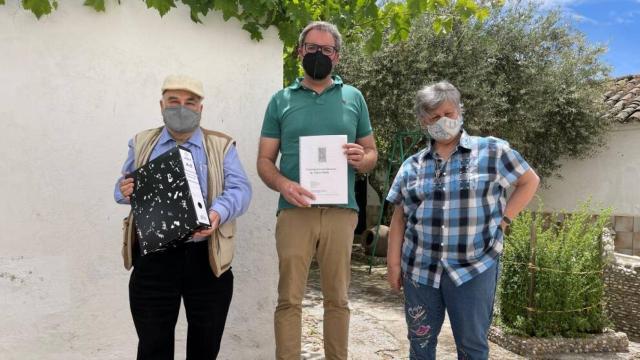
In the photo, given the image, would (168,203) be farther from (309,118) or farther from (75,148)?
(75,148)

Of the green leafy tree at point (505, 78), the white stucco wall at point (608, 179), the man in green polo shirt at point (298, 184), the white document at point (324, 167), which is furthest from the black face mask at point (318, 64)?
the white stucco wall at point (608, 179)

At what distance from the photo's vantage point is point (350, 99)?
299 centimetres

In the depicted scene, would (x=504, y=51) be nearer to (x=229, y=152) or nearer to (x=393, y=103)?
(x=393, y=103)

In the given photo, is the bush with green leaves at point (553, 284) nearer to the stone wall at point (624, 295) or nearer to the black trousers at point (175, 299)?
the stone wall at point (624, 295)

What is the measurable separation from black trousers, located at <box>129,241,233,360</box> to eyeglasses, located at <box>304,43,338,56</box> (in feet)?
3.82

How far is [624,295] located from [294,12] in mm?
4681

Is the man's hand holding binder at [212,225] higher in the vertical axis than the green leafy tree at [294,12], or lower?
lower

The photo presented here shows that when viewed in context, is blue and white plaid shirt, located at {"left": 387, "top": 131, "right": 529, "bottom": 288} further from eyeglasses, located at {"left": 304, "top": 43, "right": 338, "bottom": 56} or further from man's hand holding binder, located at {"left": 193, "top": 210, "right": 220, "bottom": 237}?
man's hand holding binder, located at {"left": 193, "top": 210, "right": 220, "bottom": 237}

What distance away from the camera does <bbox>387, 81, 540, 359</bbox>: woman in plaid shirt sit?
246 cm

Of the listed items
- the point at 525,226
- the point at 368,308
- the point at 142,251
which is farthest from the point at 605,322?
the point at 142,251

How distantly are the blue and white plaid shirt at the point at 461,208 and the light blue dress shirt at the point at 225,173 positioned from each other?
0.83 metres

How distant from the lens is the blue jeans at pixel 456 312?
246cm

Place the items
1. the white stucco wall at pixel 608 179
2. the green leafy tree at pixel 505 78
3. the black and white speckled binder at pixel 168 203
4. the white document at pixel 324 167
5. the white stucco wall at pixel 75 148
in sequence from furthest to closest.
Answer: the white stucco wall at pixel 608 179 → the green leafy tree at pixel 505 78 → the white stucco wall at pixel 75 148 → the white document at pixel 324 167 → the black and white speckled binder at pixel 168 203

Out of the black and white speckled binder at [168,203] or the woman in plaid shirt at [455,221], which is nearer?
the black and white speckled binder at [168,203]
